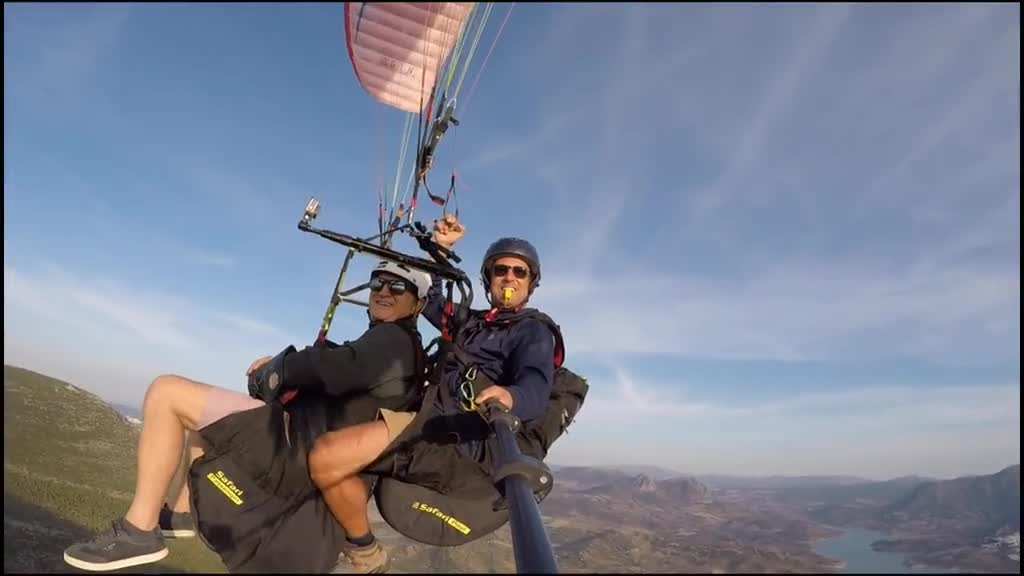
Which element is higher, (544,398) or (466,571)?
(544,398)

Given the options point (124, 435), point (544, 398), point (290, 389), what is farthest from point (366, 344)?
point (124, 435)

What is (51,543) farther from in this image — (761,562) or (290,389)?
(761,562)

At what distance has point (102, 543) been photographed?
3168 millimetres

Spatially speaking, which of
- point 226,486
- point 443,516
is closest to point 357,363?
point 226,486

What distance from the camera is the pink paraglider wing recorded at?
344 inches

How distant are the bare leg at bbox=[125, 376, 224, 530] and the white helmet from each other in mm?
1595

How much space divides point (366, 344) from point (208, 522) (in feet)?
4.99

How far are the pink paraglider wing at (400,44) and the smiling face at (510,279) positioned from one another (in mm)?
5066

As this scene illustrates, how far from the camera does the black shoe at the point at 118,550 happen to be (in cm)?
306

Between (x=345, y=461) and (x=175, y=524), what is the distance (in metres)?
1.60

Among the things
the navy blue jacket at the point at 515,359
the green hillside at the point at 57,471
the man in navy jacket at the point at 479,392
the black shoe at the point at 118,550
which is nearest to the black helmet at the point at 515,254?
the man in navy jacket at the point at 479,392

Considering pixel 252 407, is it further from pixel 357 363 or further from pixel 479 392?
pixel 479 392

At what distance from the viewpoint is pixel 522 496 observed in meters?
1.84

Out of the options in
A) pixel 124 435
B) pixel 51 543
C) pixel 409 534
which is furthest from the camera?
pixel 124 435
